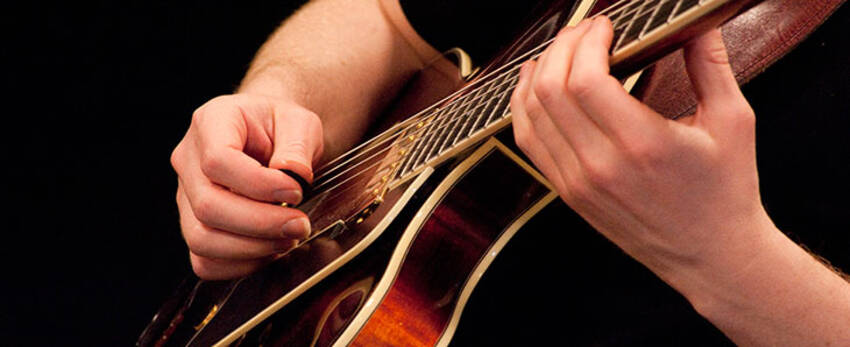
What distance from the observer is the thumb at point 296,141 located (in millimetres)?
791

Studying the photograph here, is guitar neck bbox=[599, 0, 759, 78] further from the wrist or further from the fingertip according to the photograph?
the fingertip

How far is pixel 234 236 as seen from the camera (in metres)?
0.78

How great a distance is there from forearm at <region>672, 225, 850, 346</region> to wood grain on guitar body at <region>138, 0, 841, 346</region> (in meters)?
0.32

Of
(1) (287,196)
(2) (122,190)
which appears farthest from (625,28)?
(2) (122,190)

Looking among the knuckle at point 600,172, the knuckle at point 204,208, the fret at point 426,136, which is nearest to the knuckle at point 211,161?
the knuckle at point 204,208

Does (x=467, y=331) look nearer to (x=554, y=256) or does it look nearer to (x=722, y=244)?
(x=554, y=256)

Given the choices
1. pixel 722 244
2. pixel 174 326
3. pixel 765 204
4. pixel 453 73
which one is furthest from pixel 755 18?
pixel 174 326

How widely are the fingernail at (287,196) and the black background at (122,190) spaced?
0.35 m

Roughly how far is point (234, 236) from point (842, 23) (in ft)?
2.84

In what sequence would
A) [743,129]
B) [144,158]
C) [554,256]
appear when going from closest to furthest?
[743,129]
[554,256]
[144,158]

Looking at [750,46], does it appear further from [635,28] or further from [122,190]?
[122,190]

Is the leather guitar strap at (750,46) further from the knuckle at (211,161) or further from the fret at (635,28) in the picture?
the knuckle at (211,161)

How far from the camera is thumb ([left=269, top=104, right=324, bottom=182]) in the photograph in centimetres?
79

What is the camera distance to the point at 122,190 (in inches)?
64.6
